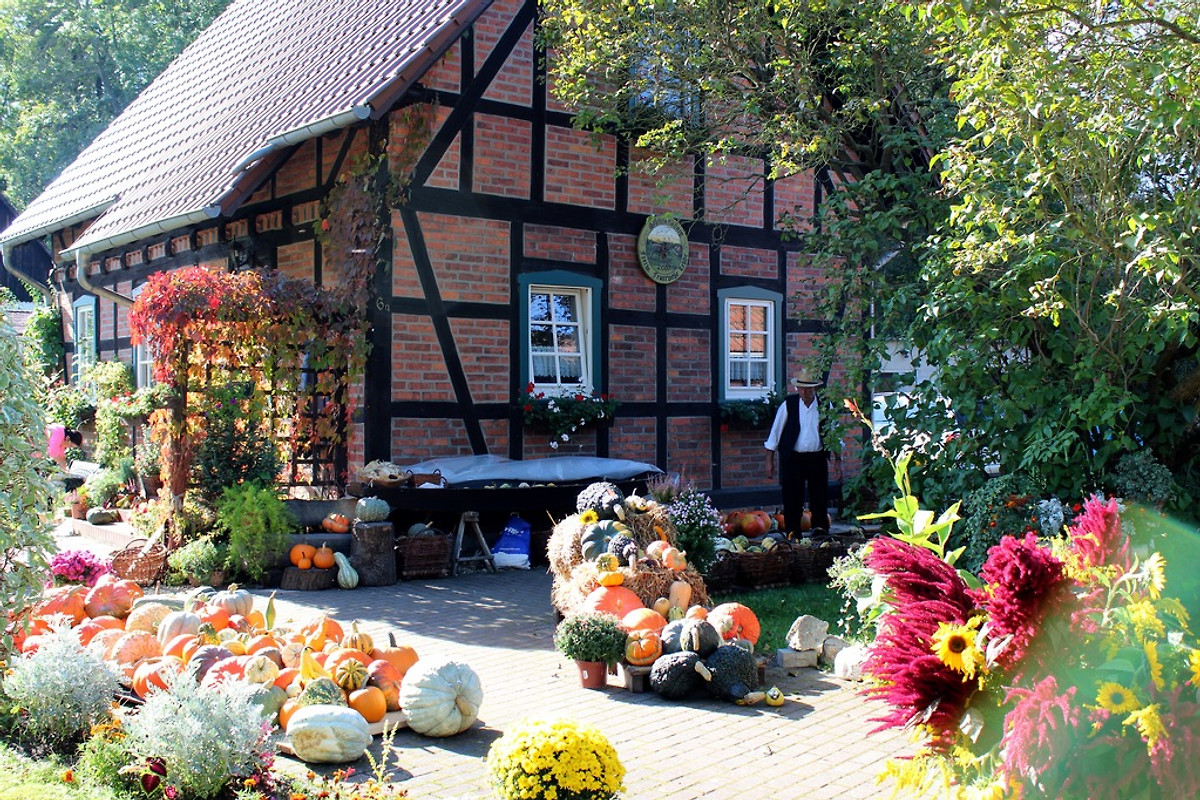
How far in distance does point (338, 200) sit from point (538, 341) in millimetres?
2444

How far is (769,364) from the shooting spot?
13281 mm

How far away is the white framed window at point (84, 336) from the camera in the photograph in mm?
16109

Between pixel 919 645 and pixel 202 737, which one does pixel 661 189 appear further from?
pixel 919 645

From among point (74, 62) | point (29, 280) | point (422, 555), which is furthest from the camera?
point (74, 62)

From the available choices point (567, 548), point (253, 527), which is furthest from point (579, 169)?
point (567, 548)

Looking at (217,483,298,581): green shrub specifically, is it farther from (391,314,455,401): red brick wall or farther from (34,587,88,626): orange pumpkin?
(34,587,88,626): orange pumpkin

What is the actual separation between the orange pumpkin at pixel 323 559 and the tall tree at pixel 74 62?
3023 centimetres

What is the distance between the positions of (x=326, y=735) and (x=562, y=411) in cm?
669

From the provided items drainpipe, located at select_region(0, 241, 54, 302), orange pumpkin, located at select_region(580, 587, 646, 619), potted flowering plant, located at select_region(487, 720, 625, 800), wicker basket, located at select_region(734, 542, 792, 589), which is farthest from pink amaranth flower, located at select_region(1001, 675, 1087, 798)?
drainpipe, located at select_region(0, 241, 54, 302)

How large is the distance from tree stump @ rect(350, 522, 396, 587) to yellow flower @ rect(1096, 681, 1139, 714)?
740 cm

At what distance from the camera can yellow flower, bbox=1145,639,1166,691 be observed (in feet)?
7.38

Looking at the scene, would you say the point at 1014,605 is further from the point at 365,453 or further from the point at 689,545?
the point at 365,453

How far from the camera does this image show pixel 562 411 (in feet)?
36.2

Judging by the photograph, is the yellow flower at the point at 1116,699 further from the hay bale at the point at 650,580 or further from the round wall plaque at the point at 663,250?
the round wall plaque at the point at 663,250
